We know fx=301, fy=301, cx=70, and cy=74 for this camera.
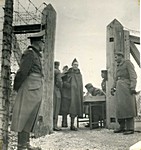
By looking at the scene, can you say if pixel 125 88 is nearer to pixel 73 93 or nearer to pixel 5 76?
pixel 73 93

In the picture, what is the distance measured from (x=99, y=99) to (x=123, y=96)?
0.47ft

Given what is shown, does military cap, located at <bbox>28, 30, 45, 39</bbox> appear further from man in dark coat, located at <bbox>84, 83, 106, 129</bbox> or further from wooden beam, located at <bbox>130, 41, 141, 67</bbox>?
wooden beam, located at <bbox>130, 41, 141, 67</bbox>

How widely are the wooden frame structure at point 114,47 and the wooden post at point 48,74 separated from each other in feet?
1.07

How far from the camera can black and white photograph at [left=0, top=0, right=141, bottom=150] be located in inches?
63.6

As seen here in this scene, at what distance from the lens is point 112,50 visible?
69.4 inches

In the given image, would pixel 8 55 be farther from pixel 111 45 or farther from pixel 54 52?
pixel 111 45

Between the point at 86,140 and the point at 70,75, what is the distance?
1.22ft

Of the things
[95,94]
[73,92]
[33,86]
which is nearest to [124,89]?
[95,94]

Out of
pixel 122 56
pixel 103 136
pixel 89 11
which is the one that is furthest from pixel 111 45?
pixel 103 136

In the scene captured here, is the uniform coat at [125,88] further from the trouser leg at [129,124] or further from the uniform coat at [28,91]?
the uniform coat at [28,91]

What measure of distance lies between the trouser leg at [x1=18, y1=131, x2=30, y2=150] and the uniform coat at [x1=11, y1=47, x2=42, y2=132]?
3 cm

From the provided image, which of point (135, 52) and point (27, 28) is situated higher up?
point (27, 28)

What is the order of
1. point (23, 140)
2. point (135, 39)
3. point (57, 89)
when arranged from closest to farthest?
point (23, 140)
point (57, 89)
point (135, 39)

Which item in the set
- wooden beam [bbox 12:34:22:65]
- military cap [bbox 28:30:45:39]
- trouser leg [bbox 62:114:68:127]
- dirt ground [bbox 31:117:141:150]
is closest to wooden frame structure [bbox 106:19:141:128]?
dirt ground [bbox 31:117:141:150]
